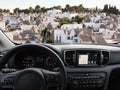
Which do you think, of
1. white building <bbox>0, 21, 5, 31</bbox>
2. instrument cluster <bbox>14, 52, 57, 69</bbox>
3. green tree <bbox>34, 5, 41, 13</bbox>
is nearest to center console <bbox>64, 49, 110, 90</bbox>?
instrument cluster <bbox>14, 52, 57, 69</bbox>

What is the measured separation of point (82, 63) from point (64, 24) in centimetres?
64

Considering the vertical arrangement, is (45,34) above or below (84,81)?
above

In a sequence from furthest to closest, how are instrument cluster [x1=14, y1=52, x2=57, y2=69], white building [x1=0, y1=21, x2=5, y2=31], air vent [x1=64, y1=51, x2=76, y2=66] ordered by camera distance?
white building [x1=0, y1=21, x2=5, y2=31]
air vent [x1=64, y1=51, x2=76, y2=66]
instrument cluster [x1=14, y1=52, x2=57, y2=69]

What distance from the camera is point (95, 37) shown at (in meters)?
5.09

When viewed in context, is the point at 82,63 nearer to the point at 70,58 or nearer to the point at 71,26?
the point at 70,58

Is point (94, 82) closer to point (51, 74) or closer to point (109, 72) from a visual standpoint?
point (109, 72)

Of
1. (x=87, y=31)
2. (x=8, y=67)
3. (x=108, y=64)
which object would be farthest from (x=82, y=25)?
(x=8, y=67)

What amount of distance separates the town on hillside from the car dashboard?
10.5 inches

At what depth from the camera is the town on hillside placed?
5.05m

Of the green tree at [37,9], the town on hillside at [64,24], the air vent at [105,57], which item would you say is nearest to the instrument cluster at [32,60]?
the town on hillside at [64,24]

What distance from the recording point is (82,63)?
183 inches

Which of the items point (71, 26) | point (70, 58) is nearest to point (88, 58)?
point (70, 58)

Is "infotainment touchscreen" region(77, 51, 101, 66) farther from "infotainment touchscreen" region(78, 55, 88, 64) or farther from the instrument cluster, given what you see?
the instrument cluster

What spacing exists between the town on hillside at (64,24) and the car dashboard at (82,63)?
27cm
